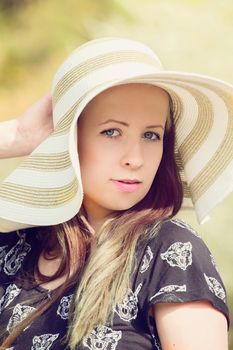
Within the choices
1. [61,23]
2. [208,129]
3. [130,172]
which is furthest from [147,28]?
[130,172]

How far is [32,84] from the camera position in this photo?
2.62 m

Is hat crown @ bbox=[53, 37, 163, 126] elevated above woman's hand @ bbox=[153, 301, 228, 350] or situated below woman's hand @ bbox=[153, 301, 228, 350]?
above

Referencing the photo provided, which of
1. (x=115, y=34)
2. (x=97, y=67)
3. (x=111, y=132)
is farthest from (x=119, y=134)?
(x=115, y=34)

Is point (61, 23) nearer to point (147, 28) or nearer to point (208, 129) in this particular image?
point (147, 28)

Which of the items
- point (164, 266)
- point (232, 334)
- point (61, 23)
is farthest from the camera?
point (61, 23)

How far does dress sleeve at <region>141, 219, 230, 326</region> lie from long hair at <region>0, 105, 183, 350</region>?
4cm

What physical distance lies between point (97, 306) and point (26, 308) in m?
0.17

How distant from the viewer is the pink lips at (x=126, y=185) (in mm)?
1639

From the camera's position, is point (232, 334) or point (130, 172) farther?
point (232, 334)

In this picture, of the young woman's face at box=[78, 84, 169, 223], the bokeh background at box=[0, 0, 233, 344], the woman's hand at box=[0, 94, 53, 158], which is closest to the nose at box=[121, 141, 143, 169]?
the young woman's face at box=[78, 84, 169, 223]

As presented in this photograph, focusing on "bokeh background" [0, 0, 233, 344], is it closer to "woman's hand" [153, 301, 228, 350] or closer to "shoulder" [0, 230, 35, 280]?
"shoulder" [0, 230, 35, 280]

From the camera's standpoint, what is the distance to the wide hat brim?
63.6 inches

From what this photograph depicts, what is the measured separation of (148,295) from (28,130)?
1.88ft

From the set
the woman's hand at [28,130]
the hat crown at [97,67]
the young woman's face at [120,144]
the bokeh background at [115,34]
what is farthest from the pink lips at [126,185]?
the bokeh background at [115,34]
